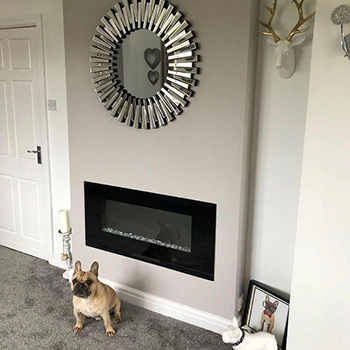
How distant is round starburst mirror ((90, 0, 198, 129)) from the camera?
2.45 meters

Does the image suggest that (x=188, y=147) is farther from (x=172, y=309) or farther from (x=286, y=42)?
(x=172, y=309)

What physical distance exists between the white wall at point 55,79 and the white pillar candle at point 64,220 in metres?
0.32

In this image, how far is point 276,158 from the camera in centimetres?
251

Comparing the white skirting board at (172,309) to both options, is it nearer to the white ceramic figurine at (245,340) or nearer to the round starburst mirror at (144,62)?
the white ceramic figurine at (245,340)

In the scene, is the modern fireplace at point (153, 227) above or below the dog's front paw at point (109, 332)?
above

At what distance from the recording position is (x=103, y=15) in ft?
8.88

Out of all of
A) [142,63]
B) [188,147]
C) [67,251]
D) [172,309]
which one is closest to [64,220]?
[67,251]

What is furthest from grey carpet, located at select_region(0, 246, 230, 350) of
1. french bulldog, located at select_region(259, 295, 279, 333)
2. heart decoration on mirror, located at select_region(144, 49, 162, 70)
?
heart decoration on mirror, located at select_region(144, 49, 162, 70)

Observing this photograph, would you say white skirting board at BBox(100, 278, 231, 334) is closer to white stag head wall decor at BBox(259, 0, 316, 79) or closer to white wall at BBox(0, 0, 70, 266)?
white wall at BBox(0, 0, 70, 266)

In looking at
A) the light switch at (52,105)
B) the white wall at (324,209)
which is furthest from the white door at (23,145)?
the white wall at (324,209)

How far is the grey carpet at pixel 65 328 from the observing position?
8.51 ft

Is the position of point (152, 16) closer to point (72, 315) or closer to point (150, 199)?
point (150, 199)

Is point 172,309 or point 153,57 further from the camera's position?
point 172,309

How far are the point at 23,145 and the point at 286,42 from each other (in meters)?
2.46
